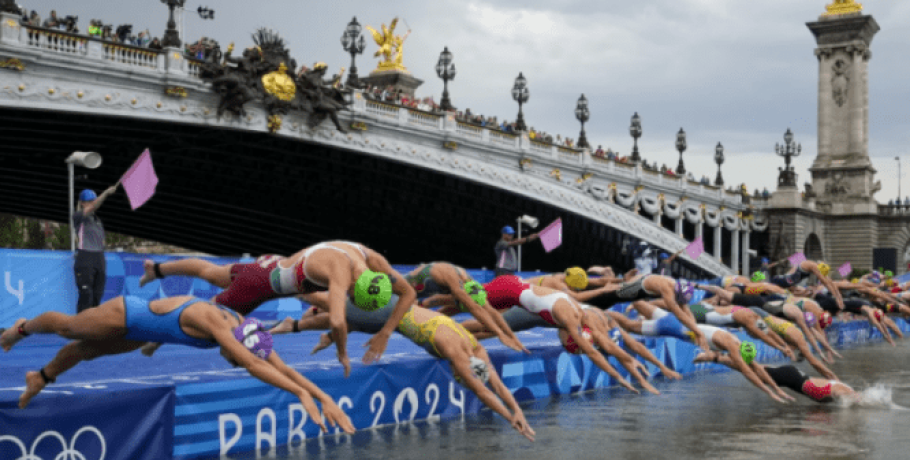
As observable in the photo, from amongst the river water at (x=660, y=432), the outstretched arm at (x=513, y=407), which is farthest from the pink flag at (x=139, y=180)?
the outstretched arm at (x=513, y=407)

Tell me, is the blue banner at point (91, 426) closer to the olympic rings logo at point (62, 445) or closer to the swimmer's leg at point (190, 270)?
the olympic rings logo at point (62, 445)

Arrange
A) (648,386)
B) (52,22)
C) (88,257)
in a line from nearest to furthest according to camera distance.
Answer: (648,386) → (88,257) → (52,22)

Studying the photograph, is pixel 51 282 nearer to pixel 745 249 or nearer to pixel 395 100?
pixel 395 100

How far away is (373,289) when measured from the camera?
1046 cm

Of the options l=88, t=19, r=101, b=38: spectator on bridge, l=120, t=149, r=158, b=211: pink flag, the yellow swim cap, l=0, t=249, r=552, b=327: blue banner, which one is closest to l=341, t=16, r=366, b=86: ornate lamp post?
l=88, t=19, r=101, b=38: spectator on bridge

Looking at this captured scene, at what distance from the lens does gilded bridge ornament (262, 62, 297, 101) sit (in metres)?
43.7

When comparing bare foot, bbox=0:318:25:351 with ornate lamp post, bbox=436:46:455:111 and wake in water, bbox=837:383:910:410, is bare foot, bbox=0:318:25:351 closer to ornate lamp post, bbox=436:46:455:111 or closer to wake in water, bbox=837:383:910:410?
wake in water, bbox=837:383:910:410

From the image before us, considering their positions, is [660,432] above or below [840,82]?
below

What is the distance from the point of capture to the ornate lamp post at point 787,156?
8235 centimetres

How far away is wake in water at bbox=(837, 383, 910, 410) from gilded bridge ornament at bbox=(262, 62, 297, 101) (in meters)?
30.0

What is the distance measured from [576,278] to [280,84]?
2922cm

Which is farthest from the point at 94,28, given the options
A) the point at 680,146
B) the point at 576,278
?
the point at 680,146

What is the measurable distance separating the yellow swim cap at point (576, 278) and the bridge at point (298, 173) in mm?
24596

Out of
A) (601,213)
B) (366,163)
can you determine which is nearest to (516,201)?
(601,213)
